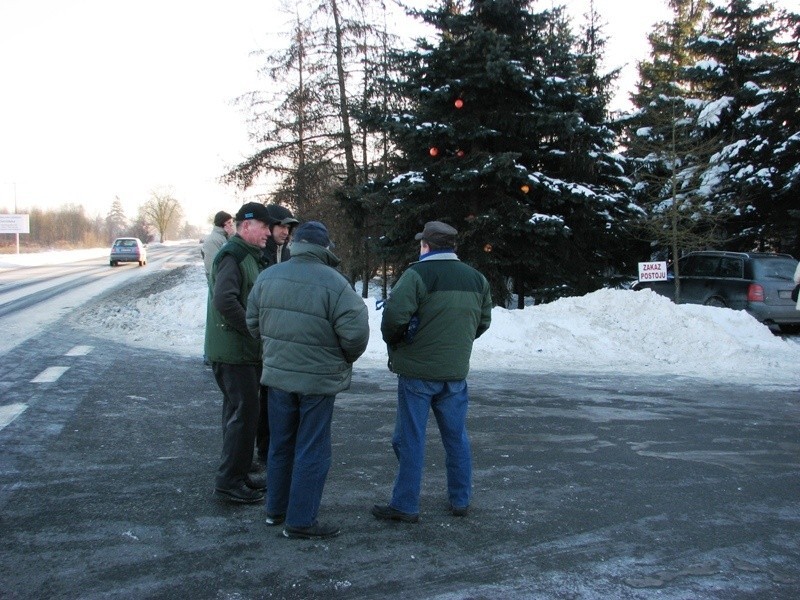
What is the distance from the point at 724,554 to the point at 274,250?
465 centimetres

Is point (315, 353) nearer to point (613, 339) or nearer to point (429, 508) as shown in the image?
point (429, 508)

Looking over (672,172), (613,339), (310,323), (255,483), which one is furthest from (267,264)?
(672,172)

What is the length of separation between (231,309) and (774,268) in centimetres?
1252

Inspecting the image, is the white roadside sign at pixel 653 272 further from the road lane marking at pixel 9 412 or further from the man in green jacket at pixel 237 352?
the road lane marking at pixel 9 412

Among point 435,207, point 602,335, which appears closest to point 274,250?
point 602,335

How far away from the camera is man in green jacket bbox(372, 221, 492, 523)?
4160mm

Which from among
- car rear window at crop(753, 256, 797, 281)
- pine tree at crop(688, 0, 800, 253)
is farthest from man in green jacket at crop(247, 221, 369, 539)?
pine tree at crop(688, 0, 800, 253)

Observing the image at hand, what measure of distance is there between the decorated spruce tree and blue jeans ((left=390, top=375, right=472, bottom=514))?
987 centimetres

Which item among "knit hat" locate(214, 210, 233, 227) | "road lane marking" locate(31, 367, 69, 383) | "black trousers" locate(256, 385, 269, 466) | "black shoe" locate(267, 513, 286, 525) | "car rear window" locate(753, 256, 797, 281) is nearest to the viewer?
"black shoe" locate(267, 513, 286, 525)

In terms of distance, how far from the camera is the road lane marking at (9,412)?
599 cm

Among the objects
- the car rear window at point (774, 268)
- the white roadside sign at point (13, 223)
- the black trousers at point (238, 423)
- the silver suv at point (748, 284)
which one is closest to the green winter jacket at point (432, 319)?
the black trousers at point (238, 423)

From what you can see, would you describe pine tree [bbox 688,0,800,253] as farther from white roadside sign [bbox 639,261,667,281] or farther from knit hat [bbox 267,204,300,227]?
knit hat [bbox 267,204,300,227]

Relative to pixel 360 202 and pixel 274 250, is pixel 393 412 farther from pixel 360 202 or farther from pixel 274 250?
pixel 360 202

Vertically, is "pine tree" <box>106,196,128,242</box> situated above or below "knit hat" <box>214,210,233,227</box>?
above
